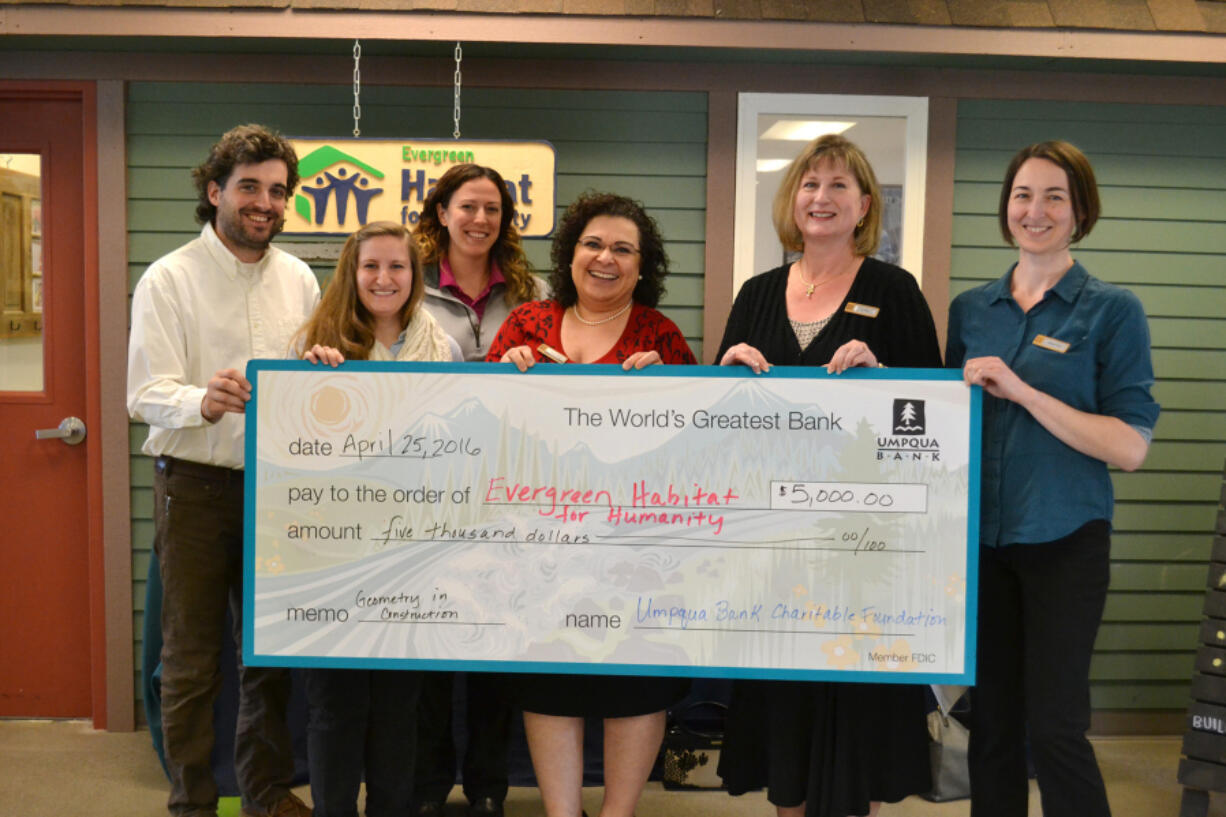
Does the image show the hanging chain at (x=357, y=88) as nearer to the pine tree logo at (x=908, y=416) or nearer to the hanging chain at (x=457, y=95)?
the hanging chain at (x=457, y=95)

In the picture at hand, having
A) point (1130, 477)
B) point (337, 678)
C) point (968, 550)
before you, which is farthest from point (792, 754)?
point (1130, 477)

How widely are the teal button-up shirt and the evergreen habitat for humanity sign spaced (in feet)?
5.76

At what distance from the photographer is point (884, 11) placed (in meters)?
A: 3.10

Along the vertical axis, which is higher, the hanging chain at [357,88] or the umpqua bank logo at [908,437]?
the hanging chain at [357,88]

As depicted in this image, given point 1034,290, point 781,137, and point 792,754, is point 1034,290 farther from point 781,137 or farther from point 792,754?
point 781,137

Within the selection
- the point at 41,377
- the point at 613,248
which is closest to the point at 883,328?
the point at 613,248

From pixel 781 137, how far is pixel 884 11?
0.55 m

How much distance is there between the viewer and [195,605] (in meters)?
2.50

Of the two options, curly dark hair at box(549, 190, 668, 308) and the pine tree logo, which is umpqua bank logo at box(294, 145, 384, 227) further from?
the pine tree logo

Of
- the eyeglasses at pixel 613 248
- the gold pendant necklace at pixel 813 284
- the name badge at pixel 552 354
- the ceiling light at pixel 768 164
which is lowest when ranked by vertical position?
the name badge at pixel 552 354

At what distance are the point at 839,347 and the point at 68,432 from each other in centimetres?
281

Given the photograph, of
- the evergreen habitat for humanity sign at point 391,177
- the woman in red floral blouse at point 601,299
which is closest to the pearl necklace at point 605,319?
the woman in red floral blouse at point 601,299

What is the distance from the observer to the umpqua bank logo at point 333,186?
10.6 ft
